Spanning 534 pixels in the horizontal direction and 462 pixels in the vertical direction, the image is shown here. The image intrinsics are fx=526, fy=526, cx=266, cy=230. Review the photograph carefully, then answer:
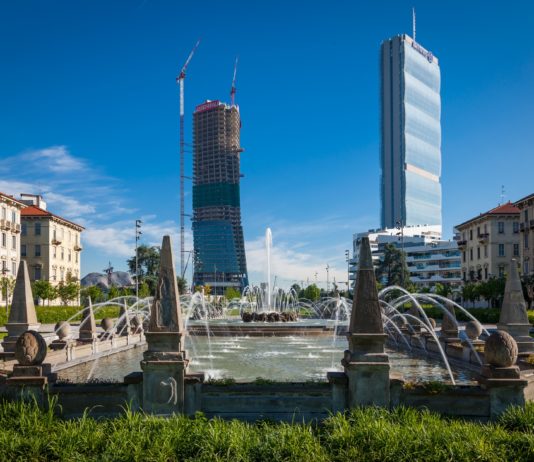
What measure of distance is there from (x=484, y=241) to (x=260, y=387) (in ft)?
255

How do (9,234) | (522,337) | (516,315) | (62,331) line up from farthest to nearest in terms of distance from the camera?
(9,234), (62,331), (516,315), (522,337)

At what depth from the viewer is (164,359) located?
9.94 metres

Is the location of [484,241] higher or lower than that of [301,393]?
higher

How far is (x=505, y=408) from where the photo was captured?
9781mm

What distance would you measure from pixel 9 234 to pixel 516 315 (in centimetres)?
6915

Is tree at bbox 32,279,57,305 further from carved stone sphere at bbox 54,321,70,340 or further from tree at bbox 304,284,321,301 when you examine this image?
tree at bbox 304,284,321,301

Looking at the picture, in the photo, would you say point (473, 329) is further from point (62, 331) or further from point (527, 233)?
point (527, 233)

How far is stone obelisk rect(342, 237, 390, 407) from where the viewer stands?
9.76 metres

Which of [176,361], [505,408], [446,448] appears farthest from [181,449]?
[505,408]

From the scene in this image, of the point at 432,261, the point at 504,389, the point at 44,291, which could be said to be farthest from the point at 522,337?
the point at 432,261

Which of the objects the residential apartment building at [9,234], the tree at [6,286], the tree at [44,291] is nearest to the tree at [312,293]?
the tree at [44,291]

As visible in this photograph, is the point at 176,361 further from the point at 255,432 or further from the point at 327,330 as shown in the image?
the point at 327,330

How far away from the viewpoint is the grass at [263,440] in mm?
7879

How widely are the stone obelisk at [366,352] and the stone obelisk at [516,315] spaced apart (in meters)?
8.52
